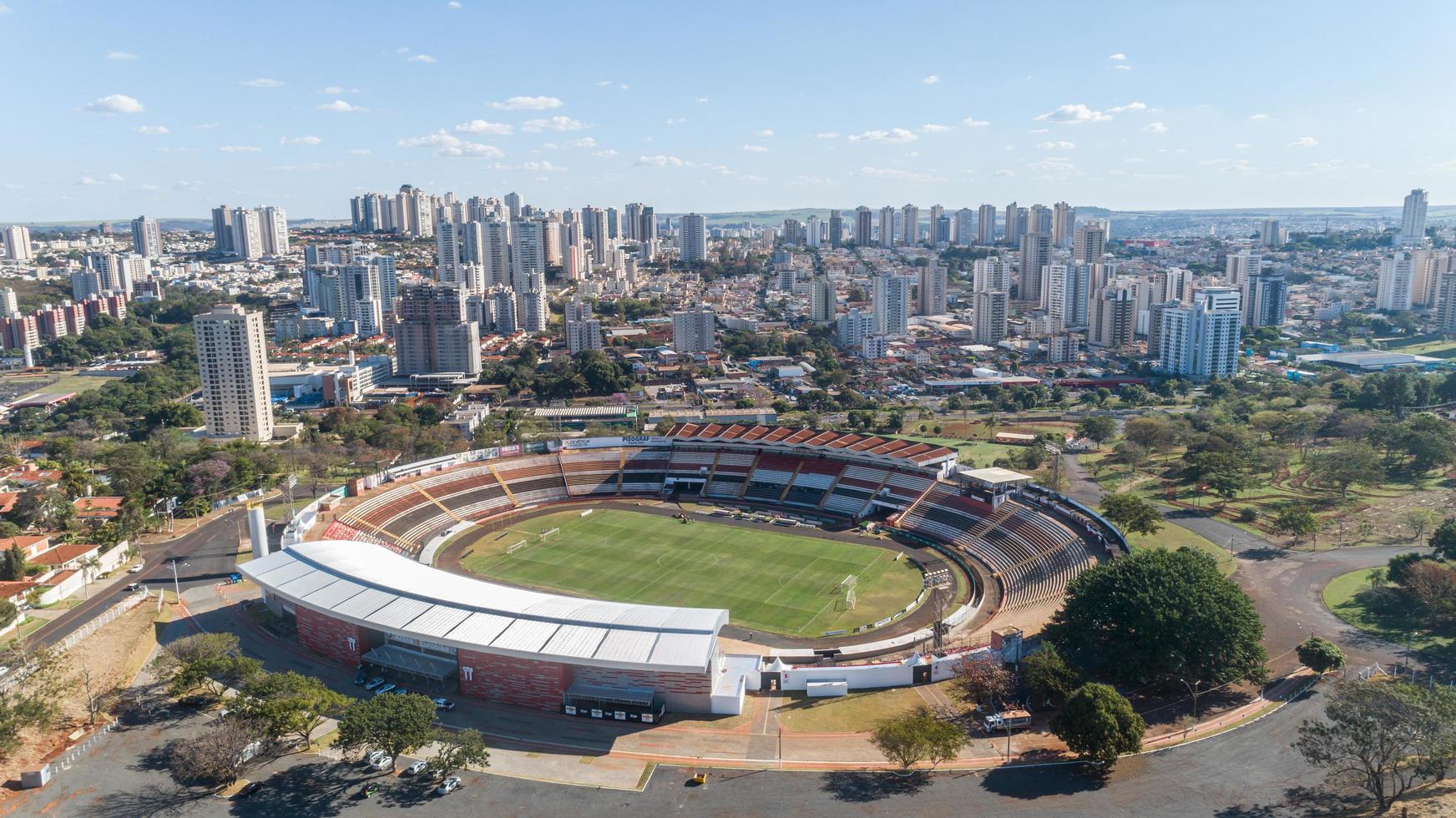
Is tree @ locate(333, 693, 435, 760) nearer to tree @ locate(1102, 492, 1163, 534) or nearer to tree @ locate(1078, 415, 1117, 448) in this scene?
tree @ locate(1102, 492, 1163, 534)

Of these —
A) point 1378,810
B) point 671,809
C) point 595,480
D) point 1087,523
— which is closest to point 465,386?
point 595,480

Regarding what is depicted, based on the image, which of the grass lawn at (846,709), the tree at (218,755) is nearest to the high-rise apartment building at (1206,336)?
the grass lawn at (846,709)

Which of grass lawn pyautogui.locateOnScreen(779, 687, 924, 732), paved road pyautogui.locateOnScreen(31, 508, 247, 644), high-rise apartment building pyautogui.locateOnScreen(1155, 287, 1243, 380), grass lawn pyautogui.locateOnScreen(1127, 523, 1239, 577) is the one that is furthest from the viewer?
high-rise apartment building pyautogui.locateOnScreen(1155, 287, 1243, 380)

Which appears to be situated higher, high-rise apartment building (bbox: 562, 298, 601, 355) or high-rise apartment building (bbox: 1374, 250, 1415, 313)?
high-rise apartment building (bbox: 1374, 250, 1415, 313)

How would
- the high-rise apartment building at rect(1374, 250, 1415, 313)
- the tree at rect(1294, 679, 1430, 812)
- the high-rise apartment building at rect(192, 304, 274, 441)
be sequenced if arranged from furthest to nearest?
the high-rise apartment building at rect(1374, 250, 1415, 313)
the high-rise apartment building at rect(192, 304, 274, 441)
the tree at rect(1294, 679, 1430, 812)

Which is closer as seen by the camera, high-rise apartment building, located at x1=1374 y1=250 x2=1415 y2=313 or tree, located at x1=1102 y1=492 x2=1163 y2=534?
tree, located at x1=1102 y1=492 x2=1163 y2=534

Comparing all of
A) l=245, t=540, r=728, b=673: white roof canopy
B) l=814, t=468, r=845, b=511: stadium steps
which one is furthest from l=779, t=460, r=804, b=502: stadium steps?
l=245, t=540, r=728, b=673: white roof canopy
